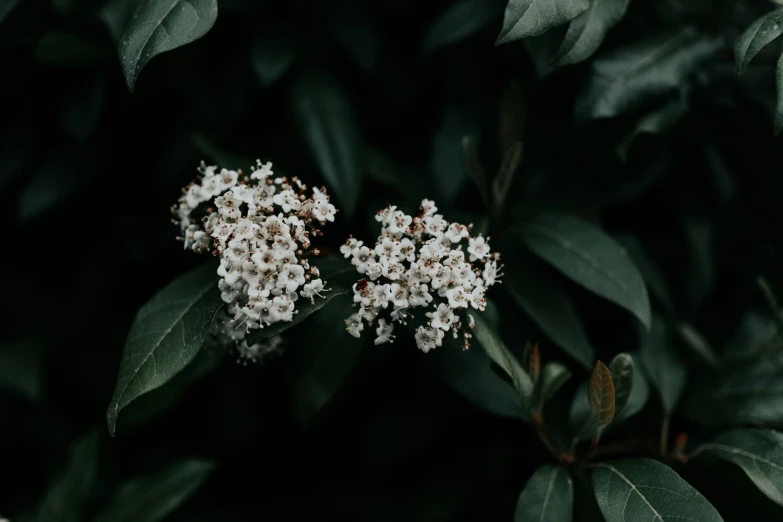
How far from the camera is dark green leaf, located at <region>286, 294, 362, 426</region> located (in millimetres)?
1607

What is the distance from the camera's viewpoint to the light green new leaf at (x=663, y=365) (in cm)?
200

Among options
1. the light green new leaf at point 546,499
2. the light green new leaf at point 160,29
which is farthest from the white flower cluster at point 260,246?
the light green new leaf at point 546,499

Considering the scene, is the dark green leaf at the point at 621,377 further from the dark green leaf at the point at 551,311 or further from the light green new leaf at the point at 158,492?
the light green new leaf at the point at 158,492

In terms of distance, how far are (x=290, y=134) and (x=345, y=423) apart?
961mm

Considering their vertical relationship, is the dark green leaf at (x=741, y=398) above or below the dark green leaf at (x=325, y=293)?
below

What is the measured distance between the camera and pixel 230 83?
2.09 m

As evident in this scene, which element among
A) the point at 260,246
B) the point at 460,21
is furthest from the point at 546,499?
the point at 460,21

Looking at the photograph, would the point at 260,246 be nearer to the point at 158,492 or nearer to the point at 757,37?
the point at 158,492

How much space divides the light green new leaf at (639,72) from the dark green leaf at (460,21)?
0.32m

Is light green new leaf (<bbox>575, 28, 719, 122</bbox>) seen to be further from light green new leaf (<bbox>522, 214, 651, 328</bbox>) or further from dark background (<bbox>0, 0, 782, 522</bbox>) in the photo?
light green new leaf (<bbox>522, 214, 651, 328</bbox>)

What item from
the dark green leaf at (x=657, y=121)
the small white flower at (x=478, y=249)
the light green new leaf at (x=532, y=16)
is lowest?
the dark green leaf at (x=657, y=121)

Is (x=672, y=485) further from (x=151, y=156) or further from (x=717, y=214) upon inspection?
(x=151, y=156)

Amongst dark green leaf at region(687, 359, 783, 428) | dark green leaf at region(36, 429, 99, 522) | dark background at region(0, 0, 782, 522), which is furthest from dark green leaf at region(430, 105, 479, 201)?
dark green leaf at region(36, 429, 99, 522)

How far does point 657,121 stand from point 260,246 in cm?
114
